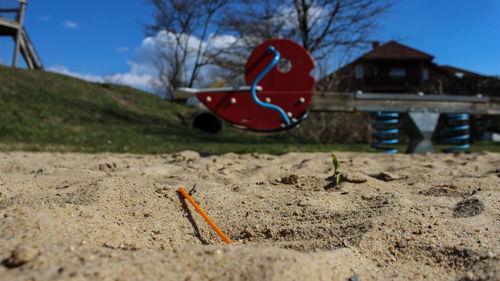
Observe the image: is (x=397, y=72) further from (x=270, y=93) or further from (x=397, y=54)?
(x=270, y=93)

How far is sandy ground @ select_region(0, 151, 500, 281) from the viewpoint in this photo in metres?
0.85

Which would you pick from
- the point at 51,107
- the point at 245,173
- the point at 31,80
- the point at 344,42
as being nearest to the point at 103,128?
the point at 51,107

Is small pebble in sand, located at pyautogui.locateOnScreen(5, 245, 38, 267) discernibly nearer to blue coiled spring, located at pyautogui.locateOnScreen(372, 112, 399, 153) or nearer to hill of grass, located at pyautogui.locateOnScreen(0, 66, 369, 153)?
hill of grass, located at pyautogui.locateOnScreen(0, 66, 369, 153)

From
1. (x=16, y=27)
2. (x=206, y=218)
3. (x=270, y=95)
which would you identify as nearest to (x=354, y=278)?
(x=206, y=218)

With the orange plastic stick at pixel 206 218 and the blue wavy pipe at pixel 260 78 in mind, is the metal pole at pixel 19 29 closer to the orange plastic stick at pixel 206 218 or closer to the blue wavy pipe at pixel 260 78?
the blue wavy pipe at pixel 260 78

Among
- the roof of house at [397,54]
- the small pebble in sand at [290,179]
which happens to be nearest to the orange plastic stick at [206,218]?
the small pebble in sand at [290,179]

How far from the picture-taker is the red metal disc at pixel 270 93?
147 inches

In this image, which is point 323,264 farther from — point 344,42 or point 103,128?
point 344,42

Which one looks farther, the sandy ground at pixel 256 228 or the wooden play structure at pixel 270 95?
the wooden play structure at pixel 270 95

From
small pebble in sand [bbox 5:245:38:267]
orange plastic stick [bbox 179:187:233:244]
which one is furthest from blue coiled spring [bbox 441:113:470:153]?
small pebble in sand [bbox 5:245:38:267]

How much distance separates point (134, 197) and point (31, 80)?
1089 centimetres

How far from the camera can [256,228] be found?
1349 mm

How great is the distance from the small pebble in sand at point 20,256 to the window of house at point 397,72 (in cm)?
2756

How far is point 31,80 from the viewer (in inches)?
405
